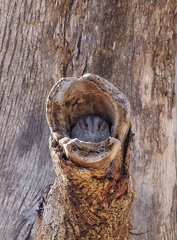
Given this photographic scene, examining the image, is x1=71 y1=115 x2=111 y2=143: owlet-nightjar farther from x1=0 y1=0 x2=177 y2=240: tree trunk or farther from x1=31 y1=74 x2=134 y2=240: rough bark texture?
x1=0 y1=0 x2=177 y2=240: tree trunk

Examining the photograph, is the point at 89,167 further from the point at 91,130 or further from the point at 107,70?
the point at 107,70

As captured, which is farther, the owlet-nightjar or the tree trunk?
the tree trunk

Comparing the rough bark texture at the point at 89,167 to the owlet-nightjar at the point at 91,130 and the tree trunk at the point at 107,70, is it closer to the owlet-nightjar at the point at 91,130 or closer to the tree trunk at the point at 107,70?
the owlet-nightjar at the point at 91,130

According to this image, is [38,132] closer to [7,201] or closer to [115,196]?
[7,201]

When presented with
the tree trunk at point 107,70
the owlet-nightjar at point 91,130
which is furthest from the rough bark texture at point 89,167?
the tree trunk at point 107,70

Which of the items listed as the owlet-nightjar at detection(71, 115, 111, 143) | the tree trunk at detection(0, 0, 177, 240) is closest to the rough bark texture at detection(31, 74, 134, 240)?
the owlet-nightjar at detection(71, 115, 111, 143)

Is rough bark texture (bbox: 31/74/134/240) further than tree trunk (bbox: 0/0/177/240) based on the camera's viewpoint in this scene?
No

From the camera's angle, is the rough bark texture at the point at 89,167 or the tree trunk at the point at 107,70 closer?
the rough bark texture at the point at 89,167
